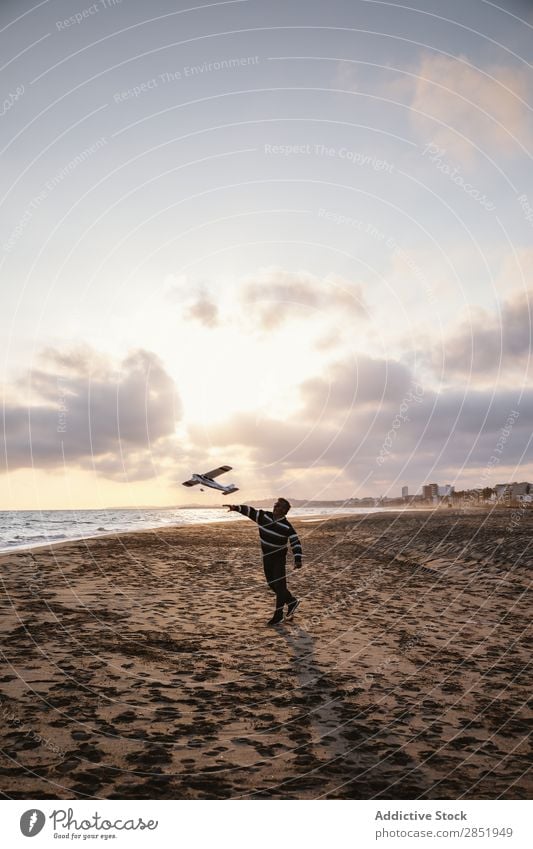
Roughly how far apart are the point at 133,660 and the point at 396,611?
909cm

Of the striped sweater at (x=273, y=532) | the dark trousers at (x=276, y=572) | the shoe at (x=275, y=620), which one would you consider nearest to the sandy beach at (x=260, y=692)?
the shoe at (x=275, y=620)

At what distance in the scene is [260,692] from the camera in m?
8.51

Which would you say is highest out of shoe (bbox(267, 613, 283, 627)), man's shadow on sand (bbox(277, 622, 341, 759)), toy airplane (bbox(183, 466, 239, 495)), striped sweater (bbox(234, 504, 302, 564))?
toy airplane (bbox(183, 466, 239, 495))

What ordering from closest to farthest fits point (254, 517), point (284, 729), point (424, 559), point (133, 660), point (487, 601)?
point (284, 729), point (133, 660), point (254, 517), point (487, 601), point (424, 559)

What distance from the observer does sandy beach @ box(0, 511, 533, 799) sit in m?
5.74

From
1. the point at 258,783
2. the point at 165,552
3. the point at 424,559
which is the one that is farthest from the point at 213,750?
the point at 165,552

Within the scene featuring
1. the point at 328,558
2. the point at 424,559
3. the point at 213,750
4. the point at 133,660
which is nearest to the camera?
the point at 213,750

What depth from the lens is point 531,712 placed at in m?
8.15

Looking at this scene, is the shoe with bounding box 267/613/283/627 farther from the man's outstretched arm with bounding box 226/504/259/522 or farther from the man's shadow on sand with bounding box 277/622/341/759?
the man's outstretched arm with bounding box 226/504/259/522

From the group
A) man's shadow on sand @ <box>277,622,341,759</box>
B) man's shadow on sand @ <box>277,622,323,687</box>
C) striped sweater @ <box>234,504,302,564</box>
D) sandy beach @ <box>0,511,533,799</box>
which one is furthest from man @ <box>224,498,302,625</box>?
man's shadow on sand @ <box>277,622,341,759</box>

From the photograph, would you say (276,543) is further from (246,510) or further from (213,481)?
(213,481)

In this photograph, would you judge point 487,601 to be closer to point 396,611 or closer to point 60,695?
point 396,611

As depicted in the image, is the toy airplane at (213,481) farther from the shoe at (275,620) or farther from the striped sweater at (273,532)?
the shoe at (275,620)

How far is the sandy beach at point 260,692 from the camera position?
5.74 meters
